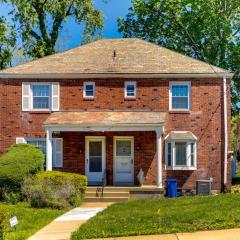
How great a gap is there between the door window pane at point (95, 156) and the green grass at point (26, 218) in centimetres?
683

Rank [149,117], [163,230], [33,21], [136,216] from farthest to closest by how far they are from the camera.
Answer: [33,21], [149,117], [136,216], [163,230]

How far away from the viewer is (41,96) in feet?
96.4

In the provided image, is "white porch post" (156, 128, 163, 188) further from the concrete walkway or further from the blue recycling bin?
the concrete walkway

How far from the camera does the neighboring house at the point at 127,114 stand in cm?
2850

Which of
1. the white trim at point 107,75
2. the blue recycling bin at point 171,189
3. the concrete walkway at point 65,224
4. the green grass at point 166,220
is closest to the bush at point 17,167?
the concrete walkway at point 65,224

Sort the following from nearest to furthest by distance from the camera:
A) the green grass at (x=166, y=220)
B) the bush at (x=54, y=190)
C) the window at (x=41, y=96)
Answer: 1. the green grass at (x=166, y=220)
2. the bush at (x=54, y=190)
3. the window at (x=41, y=96)

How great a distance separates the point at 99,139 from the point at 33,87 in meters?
4.35

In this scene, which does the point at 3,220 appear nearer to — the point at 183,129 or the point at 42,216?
the point at 42,216

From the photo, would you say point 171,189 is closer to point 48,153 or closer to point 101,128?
point 101,128

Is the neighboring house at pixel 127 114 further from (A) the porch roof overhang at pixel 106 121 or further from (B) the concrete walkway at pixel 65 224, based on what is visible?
(B) the concrete walkway at pixel 65 224

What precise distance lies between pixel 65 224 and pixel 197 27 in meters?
24.8

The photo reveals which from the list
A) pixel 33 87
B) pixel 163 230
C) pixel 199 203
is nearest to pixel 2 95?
pixel 33 87

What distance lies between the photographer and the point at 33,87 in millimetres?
29375

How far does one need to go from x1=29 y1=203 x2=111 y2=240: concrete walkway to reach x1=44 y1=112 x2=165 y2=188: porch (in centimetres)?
604
